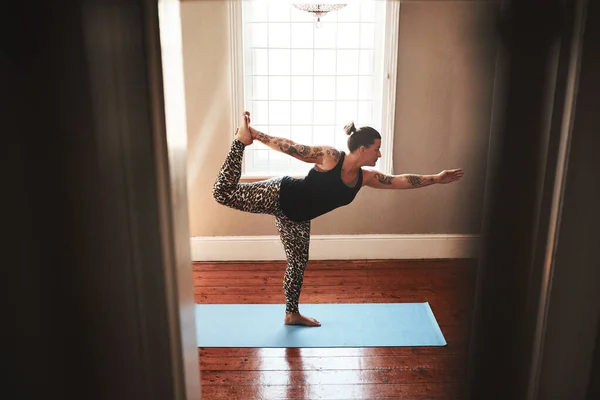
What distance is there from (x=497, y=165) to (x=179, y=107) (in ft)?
1.38

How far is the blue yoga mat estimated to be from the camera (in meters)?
2.92

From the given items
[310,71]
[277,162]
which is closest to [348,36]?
[310,71]

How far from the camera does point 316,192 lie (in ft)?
9.40

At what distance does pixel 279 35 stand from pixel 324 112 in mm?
651

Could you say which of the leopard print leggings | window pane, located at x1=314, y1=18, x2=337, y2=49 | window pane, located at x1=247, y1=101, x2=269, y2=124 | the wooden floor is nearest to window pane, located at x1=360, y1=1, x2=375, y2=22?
window pane, located at x1=314, y1=18, x2=337, y2=49

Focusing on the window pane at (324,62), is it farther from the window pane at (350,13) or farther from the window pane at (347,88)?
the window pane at (350,13)

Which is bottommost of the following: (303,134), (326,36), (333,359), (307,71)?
(333,359)

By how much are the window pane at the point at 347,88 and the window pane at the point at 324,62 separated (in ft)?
0.33

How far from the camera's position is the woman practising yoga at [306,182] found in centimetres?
276

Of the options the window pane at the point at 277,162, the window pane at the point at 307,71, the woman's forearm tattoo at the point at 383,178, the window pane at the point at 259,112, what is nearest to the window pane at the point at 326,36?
the window pane at the point at 307,71

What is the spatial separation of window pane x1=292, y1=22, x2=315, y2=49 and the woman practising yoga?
1.27 meters

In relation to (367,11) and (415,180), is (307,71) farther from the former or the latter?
(415,180)

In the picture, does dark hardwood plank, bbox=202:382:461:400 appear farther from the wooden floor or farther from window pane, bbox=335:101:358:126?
window pane, bbox=335:101:358:126

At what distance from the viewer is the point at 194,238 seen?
4035 millimetres
